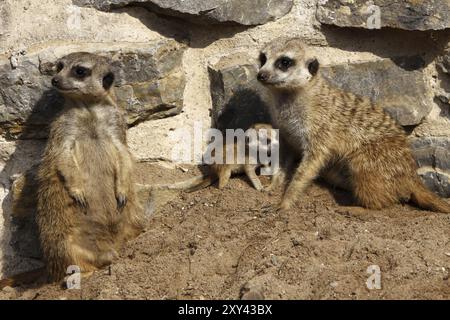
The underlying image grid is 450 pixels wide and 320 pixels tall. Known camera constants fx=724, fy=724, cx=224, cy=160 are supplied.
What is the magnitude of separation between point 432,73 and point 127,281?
5.27 ft

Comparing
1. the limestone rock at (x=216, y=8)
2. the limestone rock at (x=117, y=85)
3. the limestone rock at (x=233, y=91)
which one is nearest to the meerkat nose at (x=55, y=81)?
the limestone rock at (x=117, y=85)

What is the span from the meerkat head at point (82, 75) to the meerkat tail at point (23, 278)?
29.9 inches

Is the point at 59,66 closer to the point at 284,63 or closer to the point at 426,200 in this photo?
the point at 284,63

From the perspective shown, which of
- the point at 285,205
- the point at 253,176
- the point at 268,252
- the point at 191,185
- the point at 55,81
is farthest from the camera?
the point at 253,176

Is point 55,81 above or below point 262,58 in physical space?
below

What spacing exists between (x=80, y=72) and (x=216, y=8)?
24.6 inches

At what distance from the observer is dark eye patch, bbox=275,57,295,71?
317 cm

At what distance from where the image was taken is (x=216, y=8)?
3.03m

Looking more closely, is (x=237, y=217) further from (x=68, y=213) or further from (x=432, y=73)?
(x=432, y=73)

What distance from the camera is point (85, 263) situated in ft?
9.96

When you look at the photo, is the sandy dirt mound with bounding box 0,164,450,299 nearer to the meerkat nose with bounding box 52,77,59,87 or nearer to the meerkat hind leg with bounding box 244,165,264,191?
the meerkat hind leg with bounding box 244,165,264,191

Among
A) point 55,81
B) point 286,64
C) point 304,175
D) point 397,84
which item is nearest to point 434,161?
point 397,84

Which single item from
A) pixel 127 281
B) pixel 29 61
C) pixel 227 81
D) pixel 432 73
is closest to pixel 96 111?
pixel 29 61

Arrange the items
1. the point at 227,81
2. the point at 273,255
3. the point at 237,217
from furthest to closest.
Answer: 1. the point at 227,81
2. the point at 237,217
3. the point at 273,255
